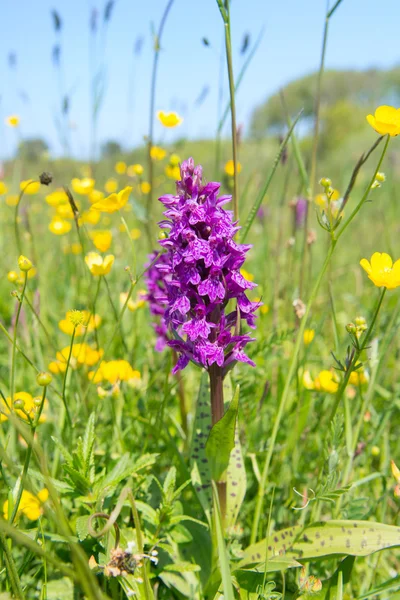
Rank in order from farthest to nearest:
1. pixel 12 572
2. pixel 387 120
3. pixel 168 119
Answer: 1. pixel 168 119
2. pixel 387 120
3. pixel 12 572

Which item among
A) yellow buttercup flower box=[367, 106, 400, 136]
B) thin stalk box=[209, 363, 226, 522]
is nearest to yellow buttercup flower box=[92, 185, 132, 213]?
thin stalk box=[209, 363, 226, 522]

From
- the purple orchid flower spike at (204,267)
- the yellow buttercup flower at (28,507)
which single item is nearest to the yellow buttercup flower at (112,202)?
the purple orchid flower spike at (204,267)

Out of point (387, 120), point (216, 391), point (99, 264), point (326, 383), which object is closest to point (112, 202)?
point (99, 264)

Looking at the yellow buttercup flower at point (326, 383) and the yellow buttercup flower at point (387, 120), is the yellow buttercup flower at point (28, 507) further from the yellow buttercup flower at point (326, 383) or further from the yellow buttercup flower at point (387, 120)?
the yellow buttercup flower at point (387, 120)

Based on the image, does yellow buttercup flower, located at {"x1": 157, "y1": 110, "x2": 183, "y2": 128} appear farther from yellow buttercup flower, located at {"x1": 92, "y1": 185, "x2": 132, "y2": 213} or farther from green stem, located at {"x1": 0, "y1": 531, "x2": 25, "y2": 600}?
green stem, located at {"x1": 0, "y1": 531, "x2": 25, "y2": 600}

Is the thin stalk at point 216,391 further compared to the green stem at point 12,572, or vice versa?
the thin stalk at point 216,391

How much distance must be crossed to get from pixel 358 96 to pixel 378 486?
131ft

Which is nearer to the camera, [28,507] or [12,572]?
[12,572]

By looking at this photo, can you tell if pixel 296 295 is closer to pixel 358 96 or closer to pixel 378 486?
pixel 378 486

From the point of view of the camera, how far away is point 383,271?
126 centimetres

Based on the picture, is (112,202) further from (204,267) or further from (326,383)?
(326,383)

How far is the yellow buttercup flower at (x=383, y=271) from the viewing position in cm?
122

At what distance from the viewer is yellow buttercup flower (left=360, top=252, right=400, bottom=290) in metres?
1.22

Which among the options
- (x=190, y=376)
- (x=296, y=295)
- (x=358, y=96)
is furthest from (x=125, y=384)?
(x=358, y=96)
